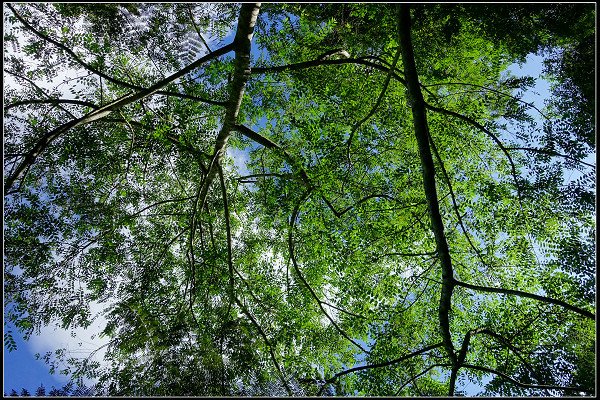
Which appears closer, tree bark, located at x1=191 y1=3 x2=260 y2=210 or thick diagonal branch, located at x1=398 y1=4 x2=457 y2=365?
thick diagonal branch, located at x1=398 y1=4 x2=457 y2=365

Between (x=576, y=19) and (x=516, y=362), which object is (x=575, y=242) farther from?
(x=576, y=19)

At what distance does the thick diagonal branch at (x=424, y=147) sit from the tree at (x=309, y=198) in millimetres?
43

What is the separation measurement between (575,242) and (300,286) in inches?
204

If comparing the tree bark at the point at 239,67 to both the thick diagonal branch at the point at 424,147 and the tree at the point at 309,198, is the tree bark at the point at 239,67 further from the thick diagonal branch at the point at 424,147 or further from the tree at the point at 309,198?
the thick diagonal branch at the point at 424,147

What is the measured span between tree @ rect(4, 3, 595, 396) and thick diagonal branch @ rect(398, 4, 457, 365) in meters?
0.04

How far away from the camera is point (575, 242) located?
621 centimetres

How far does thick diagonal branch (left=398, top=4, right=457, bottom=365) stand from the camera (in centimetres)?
451

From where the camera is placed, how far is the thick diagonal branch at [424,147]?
4512 millimetres

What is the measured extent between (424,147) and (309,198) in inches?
135

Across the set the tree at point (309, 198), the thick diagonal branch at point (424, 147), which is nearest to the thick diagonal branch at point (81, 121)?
the tree at point (309, 198)

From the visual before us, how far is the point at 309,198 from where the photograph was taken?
7969 millimetres

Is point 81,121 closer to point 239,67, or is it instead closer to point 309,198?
point 239,67

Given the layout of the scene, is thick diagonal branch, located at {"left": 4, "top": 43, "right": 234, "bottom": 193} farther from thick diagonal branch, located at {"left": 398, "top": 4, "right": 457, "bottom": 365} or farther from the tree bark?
thick diagonal branch, located at {"left": 398, "top": 4, "right": 457, "bottom": 365}

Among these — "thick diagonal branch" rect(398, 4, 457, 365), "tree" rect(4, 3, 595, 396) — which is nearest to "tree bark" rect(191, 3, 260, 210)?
"tree" rect(4, 3, 595, 396)
